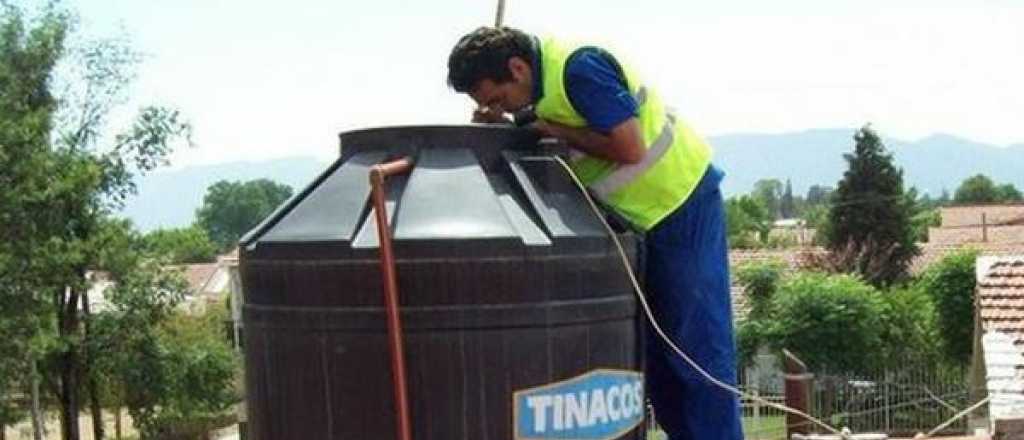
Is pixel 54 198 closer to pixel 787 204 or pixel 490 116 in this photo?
pixel 490 116

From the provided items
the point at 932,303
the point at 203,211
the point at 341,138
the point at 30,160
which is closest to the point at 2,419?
the point at 30,160

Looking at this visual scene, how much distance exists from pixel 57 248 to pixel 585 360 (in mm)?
18956

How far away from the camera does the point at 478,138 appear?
8.27ft

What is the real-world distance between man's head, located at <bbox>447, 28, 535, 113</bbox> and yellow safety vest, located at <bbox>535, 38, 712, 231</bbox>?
0.13ft

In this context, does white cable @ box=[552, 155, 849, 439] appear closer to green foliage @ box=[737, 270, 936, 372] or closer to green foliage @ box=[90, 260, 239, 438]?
green foliage @ box=[737, 270, 936, 372]

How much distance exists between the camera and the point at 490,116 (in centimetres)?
272

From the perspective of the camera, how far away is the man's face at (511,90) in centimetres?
260

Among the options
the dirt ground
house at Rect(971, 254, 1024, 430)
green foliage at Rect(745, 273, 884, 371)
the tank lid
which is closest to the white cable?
the tank lid

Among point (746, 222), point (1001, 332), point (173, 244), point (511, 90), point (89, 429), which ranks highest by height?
point (511, 90)

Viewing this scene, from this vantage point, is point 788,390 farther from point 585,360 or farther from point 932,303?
point 932,303

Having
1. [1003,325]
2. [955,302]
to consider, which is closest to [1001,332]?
[1003,325]

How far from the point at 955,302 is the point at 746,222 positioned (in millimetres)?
38730

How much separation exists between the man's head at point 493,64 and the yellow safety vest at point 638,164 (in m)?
0.04

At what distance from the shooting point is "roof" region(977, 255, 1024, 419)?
10.8 m
